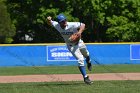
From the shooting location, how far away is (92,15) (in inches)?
1393

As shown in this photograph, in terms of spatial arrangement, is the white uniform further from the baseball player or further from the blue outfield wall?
the blue outfield wall

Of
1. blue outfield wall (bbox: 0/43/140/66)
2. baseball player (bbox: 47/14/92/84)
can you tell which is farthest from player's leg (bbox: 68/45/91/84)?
blue outfield wall (bbox: 0/43/140/66)

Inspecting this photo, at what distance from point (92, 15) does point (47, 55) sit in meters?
10.3

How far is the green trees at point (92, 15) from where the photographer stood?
115ft

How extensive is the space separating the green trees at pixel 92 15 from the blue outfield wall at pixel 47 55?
28.1ft

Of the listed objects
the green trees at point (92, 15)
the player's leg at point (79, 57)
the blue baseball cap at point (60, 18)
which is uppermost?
the blue baseball cap at point (60, 18)

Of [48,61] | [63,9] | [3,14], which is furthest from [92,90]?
[63,9]

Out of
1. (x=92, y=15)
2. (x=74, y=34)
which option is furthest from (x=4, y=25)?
(x=74, y=34)

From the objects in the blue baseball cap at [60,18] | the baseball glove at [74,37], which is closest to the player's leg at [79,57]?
the baseball glove at [74,37]

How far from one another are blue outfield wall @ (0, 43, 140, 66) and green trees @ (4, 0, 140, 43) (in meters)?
8.56

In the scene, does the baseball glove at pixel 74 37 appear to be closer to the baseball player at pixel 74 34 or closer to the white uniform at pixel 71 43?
the baseball player at pixel 74 34

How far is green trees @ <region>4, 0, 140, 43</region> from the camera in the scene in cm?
3494

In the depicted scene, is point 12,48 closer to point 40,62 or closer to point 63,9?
point 40,62

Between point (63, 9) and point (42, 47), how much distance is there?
34.0ft
